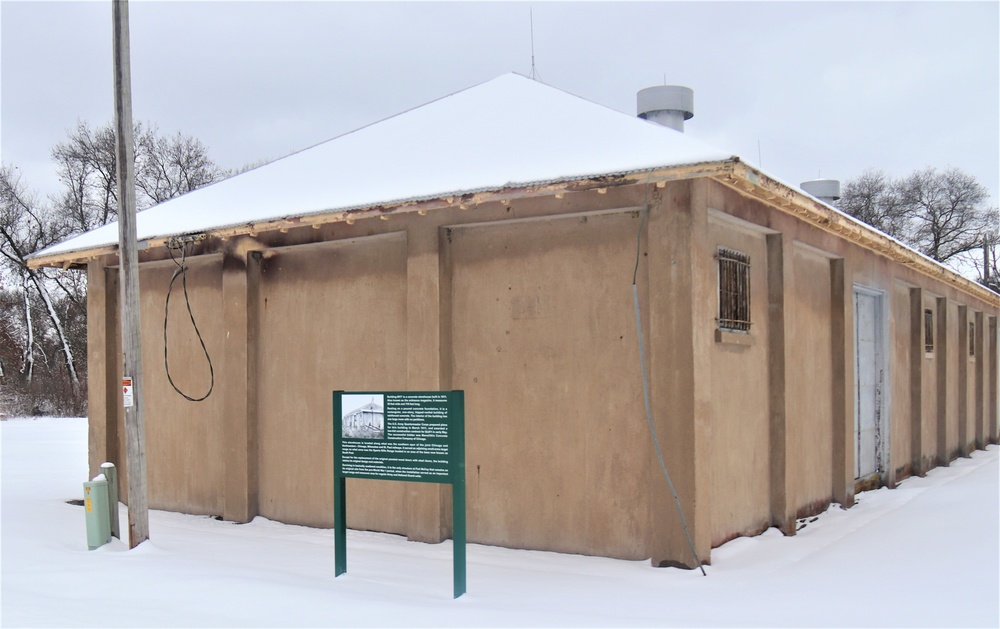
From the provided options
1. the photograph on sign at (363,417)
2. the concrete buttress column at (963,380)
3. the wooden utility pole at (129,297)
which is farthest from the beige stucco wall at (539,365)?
the concrete buttress column at (963,380)

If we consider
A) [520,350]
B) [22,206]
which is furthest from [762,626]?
[22,206]

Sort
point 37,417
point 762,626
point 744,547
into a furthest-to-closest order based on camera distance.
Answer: point 37,417, point 744,547, point 762,626

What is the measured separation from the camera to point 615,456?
857 cm

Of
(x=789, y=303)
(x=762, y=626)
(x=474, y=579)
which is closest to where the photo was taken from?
(x=762, y=626)

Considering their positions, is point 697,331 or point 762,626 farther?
point 697,331

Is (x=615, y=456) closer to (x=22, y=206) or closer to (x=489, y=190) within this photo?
(x=489, y=190)

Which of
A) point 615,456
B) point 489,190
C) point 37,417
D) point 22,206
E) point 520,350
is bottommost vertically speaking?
point 37,417

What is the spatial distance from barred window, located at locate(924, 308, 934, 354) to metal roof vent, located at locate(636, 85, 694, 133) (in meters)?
7.13

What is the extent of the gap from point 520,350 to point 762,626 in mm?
3739

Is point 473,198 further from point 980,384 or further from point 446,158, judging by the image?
point 980,384

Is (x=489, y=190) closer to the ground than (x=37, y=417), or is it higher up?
higher up

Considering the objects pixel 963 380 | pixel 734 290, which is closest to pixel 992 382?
pixel 963 380

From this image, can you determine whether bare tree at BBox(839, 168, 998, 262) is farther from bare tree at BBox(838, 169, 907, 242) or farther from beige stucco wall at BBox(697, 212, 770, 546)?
beige stucco wall at BBox(697, 212, 770, 546)

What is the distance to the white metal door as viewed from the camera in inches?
516
